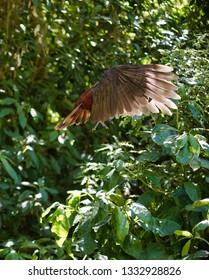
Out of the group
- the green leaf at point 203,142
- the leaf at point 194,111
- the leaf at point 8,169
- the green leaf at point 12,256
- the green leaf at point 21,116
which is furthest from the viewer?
the green leaf at point 21,116

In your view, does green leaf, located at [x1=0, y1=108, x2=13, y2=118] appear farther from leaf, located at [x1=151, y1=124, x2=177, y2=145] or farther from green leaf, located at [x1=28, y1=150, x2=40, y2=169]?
leaf, located at [x1=151, y1=124, x2=177, y2=145]

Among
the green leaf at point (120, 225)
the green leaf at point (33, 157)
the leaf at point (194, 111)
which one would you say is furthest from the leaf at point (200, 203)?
the green leaf at point (33, 157)

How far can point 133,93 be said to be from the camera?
1.90 metres

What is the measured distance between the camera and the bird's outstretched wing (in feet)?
A: 6.07

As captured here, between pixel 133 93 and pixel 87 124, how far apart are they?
48.1 inches

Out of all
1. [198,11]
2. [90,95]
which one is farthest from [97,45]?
[90,95]

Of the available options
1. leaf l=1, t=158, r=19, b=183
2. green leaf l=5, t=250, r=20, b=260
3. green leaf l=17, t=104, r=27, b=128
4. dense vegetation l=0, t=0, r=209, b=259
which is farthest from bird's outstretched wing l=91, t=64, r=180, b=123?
green leaf l=17, t=104, r=27, b=128

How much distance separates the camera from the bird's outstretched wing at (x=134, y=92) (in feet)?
6.07

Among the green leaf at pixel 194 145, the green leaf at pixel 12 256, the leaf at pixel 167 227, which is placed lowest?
the green leaf at pixel 12 256

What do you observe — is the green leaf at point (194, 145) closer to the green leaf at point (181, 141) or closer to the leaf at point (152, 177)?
the green leaf at point (181, 141)

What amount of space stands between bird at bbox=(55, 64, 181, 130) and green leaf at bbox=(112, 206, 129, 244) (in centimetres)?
30

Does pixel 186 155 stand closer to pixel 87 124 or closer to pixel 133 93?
pixel 133 93
